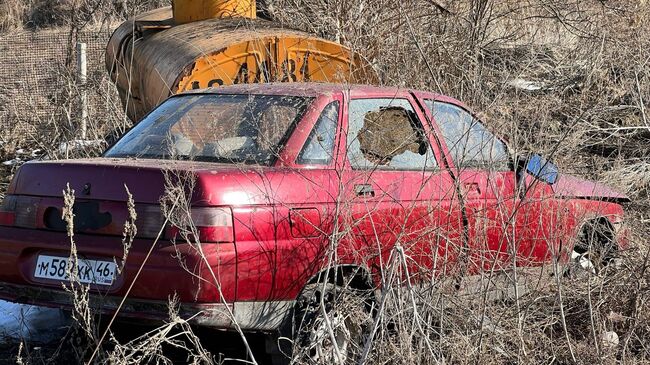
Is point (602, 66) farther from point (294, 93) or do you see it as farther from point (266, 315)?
point (266, 315)

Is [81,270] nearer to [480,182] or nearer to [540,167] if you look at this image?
[480,182]

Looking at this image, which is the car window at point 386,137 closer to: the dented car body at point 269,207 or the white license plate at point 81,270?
the dented car body at point 269,207

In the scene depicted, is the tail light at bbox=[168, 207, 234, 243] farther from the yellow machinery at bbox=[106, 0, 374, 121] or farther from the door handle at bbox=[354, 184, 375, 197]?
the yellow machinery at bbox=[106, 0, 374, 121]

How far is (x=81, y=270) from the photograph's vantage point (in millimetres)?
4859

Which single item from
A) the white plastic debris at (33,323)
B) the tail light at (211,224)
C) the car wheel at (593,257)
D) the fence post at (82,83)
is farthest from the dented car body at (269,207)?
the fence post at (82,83)

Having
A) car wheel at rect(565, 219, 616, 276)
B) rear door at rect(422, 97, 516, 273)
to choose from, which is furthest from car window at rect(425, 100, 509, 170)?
car wheel at rect(565, 219, 616, 276)

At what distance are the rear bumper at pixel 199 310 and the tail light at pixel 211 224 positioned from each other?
311 mm

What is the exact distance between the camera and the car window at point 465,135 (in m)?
5.81

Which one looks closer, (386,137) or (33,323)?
(386,137)

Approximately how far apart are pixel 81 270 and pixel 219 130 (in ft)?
3.67

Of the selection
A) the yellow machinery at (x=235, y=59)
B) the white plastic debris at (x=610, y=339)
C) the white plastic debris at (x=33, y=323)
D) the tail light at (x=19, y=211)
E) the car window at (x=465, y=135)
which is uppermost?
the yellow machinery at (x=235, y=59)

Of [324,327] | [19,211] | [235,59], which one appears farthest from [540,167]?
[235,59]

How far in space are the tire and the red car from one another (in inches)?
2.5

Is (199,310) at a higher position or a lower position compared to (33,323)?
higher
